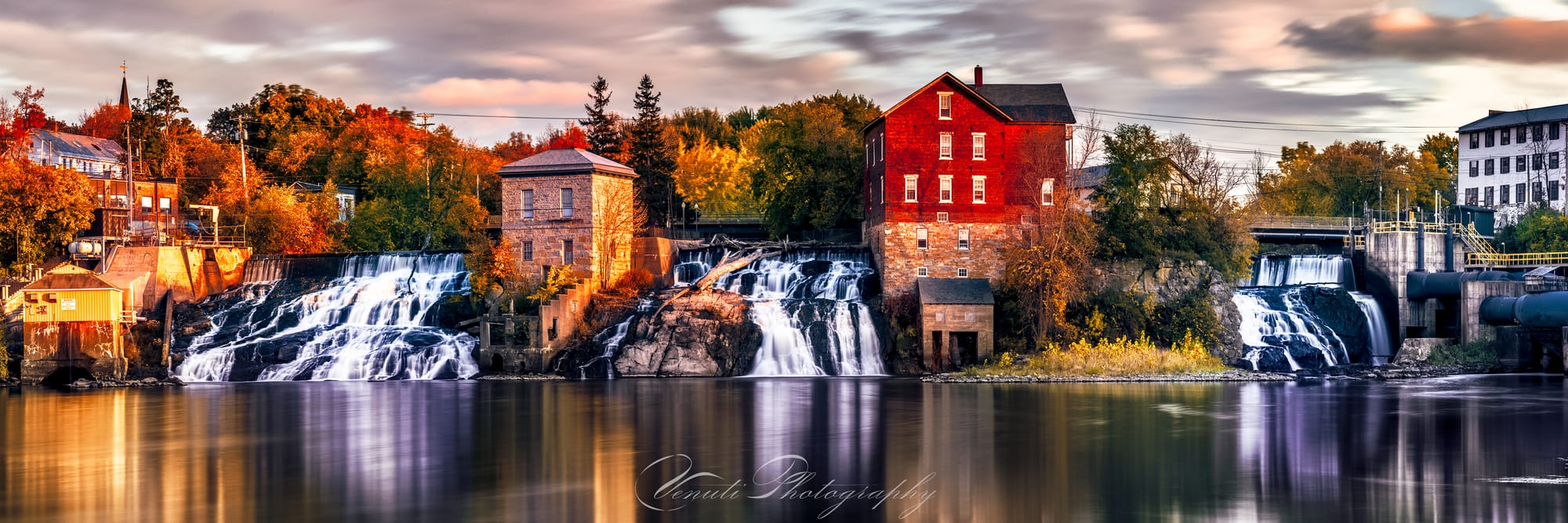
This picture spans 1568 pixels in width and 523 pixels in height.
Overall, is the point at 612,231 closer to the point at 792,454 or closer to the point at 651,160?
the point at 651,160

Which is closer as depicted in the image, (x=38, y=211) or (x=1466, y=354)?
(x=1466, y=354)

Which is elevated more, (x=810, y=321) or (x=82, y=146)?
(x=82, y=146)

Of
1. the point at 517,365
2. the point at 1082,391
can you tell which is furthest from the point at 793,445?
the point at 517,365

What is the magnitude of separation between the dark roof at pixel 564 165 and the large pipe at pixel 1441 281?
124ft

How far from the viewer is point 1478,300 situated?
61344 millimetres

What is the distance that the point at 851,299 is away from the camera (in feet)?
208

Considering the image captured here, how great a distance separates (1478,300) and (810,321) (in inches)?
1181

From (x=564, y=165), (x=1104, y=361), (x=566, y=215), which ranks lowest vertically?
(x=1104, y=361)

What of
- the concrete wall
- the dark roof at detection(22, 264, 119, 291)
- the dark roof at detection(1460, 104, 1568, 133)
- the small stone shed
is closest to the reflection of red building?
the dark roof at detection(22, 264, 119, 291)

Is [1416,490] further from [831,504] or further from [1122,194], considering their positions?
[1122,194]

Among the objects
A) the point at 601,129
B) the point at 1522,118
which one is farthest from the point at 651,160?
the point at 1522,118

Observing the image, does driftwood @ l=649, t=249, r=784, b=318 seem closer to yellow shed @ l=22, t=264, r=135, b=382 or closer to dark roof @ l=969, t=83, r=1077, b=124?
dark roof @ l=969, t=83, r=1077, b=124

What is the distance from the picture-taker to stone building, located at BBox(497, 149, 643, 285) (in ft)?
210

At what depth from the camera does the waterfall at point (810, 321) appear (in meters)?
59.2
